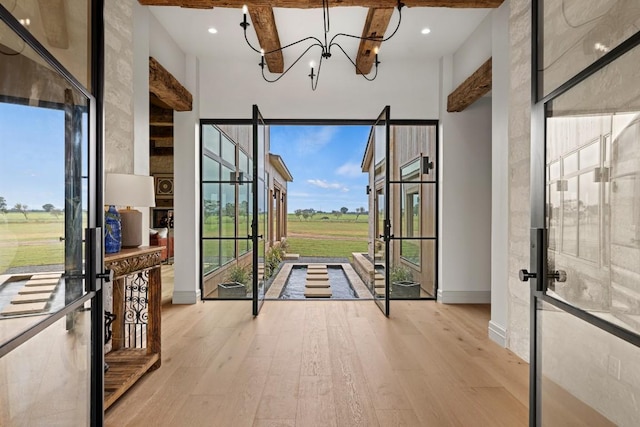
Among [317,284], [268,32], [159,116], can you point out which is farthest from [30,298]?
[159,116]

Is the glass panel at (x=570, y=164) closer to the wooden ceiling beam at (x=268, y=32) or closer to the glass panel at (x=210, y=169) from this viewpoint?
the wooden ceiling beam at (x=268, y=32)

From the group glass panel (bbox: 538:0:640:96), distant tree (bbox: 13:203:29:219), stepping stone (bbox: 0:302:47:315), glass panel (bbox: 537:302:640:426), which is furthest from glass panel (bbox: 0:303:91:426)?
glass panel (bbox: 538:0:640:96)

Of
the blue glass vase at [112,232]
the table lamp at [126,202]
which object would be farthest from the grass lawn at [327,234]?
the blue glass vase at [112,232]

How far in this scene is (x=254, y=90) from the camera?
188 inches

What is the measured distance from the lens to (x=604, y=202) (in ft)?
3.95

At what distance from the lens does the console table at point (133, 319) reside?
7.56 ft

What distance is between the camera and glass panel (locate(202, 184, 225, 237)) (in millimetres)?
4840

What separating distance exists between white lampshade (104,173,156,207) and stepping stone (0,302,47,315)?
1179mm

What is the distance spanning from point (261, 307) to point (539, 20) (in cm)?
376

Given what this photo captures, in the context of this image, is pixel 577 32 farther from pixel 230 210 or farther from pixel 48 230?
pixel 230 210

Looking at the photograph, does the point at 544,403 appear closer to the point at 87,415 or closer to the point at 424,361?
the point at 424,361

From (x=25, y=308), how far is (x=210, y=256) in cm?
372

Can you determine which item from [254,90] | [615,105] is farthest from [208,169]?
[615,105]

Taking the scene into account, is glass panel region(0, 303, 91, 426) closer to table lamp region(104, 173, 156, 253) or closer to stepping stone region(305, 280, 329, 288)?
table lamp region(104, 173, 156, 253)
